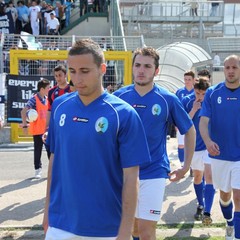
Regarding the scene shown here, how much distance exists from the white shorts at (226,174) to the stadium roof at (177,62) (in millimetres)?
11827

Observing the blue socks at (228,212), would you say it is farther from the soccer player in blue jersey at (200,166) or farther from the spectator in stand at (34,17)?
the spectator in stand at (34,17)

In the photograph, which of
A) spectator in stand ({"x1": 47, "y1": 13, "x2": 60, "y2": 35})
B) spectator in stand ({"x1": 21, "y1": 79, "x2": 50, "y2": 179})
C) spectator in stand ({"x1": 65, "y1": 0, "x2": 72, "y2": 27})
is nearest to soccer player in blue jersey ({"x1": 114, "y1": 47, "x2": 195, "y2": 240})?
spectator in stand ({"x1": 21, "y1": 79, "x2": 50, "y2": 179})

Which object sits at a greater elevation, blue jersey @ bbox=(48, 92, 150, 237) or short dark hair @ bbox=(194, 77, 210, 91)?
short dark hair @ bbox=(194, 77, 210, 91)

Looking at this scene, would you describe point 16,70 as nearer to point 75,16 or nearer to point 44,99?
point 44,99

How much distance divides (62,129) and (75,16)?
2312 cm

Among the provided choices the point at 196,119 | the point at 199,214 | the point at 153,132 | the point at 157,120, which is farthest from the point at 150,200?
the point at 196,119

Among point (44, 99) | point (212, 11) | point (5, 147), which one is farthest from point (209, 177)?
point (212, 11)

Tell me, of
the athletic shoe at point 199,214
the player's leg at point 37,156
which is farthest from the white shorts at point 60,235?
the player's leg at point 37,156

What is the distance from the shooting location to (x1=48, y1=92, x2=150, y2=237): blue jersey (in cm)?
320

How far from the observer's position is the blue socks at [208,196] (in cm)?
713

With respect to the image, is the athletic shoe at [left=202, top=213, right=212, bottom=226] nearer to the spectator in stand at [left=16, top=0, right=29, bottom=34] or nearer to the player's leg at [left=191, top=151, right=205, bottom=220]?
the player's leg at [left=191, top=151, right=205, bottom=220]

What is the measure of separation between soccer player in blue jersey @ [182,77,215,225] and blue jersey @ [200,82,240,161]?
1195mm

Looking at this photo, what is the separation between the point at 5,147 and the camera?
14.4 metres

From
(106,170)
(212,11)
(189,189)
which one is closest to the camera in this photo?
(106,170)
